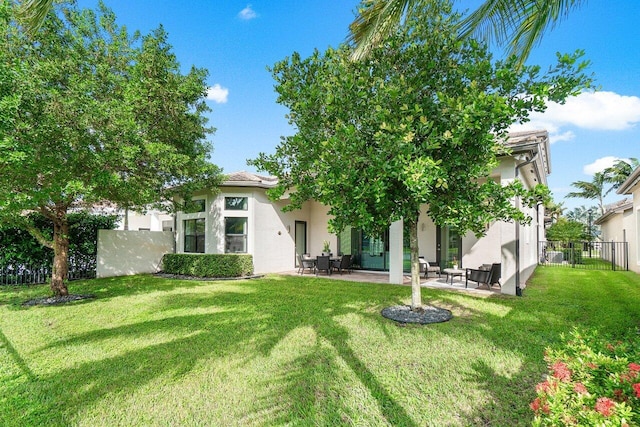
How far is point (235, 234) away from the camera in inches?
575

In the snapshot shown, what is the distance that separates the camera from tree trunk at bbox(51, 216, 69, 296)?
8.98 metres

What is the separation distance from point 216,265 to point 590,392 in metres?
12.8

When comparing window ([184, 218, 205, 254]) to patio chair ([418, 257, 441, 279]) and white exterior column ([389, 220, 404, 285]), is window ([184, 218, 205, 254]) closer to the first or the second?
white exterior column ([389, 220, 404, 285])

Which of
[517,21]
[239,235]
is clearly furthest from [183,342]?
[239,235]

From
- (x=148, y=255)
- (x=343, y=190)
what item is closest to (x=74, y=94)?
(x=343, y=190)

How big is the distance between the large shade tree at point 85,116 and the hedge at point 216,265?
12.9 ft

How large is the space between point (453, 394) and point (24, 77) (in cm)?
939

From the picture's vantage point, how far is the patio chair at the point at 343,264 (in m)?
14.1

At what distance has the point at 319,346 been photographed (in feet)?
17.3

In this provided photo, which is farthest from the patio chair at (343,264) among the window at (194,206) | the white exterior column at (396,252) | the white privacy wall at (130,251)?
the white privacy wall at (130,251)

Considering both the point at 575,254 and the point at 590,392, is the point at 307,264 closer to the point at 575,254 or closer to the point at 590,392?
the point at 590,392

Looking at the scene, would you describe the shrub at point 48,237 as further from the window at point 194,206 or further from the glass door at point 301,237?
the glass door at point 301,237

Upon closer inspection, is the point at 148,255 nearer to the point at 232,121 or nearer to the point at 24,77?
the point at 232,121

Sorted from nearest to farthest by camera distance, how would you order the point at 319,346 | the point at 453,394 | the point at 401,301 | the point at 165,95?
the point at 453,394 < the point at 319,346 < the point at 401,301 < the point at 165,95
